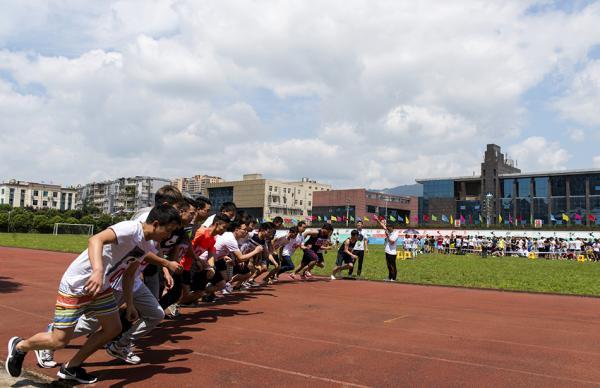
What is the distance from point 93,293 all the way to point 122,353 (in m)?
1.49

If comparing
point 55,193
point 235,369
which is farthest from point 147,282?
point 55,193

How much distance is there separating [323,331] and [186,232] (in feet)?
7.76

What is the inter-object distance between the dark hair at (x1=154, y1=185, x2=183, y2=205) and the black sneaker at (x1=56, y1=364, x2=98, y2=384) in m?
2.16

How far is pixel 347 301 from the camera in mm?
10273

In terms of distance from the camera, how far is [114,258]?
4.45 metres

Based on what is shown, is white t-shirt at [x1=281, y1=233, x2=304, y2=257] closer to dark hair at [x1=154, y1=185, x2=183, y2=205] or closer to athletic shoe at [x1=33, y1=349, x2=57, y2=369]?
dark hair at [x1=154, y1=185, x2=183, y2=205]

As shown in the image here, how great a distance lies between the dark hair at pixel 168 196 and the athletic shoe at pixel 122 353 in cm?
171

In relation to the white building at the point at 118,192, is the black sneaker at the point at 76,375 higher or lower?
lower

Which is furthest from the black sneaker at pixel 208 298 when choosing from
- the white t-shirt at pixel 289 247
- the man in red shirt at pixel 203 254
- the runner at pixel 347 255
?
the runner at pixel 347 255

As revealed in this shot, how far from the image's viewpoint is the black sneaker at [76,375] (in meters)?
4.45

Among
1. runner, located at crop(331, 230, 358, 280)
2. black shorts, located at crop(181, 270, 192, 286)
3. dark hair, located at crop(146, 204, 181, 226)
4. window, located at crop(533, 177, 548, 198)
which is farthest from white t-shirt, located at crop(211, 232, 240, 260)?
window, located at crop(533, 177, 548, 198)

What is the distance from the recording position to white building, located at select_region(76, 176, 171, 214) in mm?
154000

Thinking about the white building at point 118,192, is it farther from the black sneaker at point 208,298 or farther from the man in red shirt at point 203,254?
the man in red shirt at point 203,254

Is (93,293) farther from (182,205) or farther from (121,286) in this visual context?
(182,205)
